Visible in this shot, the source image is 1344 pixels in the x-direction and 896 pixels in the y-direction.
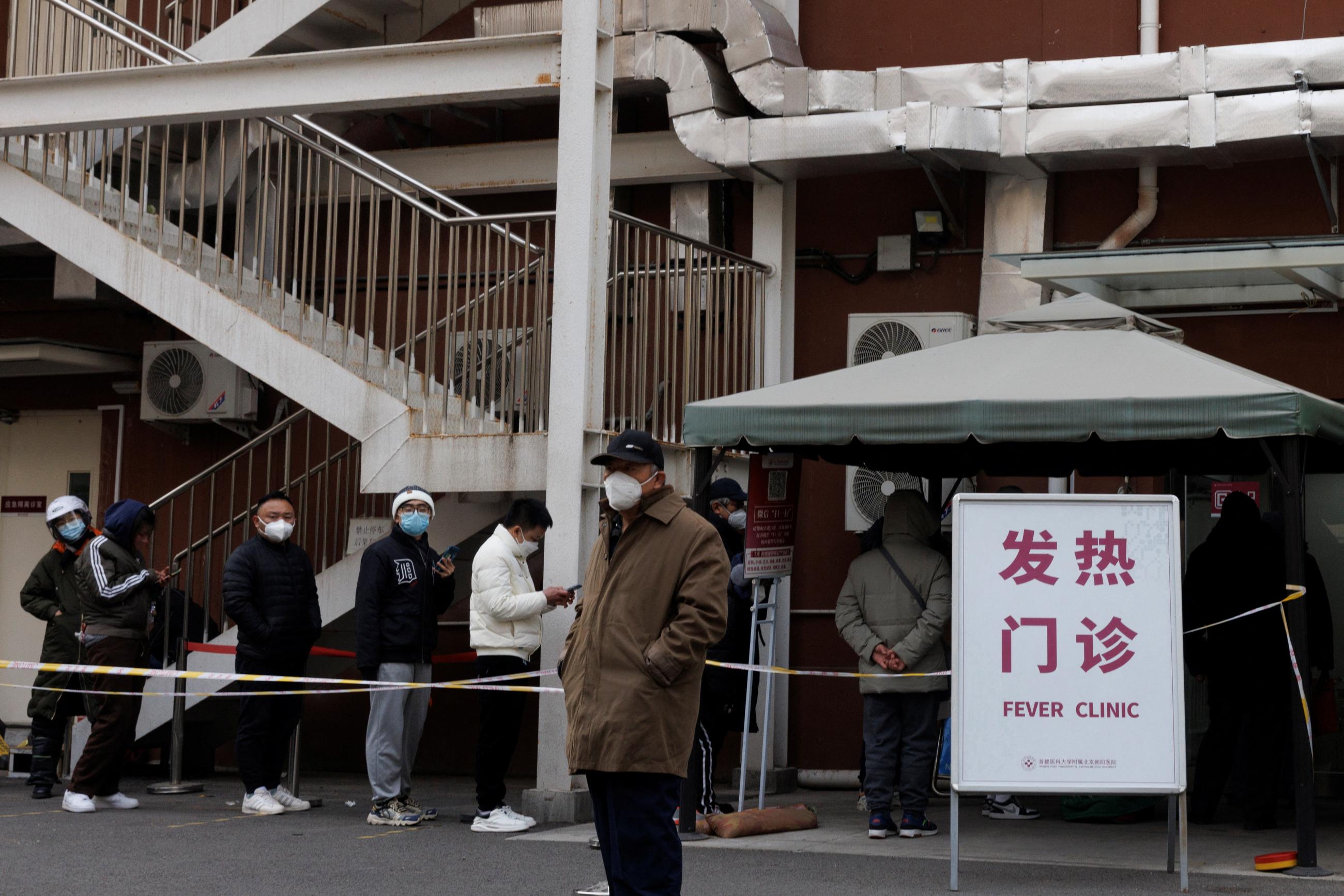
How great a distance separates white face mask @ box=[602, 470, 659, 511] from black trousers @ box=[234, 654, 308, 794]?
4.08 meters

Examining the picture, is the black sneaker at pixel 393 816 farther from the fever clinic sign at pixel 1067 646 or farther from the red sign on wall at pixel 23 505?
the red sign on wall at pixel 23 505

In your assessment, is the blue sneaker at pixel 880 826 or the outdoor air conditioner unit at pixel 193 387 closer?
the blue sneaker at pixel 880 826

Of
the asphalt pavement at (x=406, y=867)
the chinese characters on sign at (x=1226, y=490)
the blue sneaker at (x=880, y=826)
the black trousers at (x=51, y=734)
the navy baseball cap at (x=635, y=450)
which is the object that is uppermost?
the chinese characters on sign at (x=1226, y=490)

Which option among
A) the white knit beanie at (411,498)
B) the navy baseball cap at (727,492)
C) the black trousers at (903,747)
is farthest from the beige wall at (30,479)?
the black trousers at (903,747)

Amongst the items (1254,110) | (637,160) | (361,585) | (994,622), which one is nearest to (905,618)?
(994,622)

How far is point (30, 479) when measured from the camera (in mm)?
13266

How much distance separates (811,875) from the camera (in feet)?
23.7

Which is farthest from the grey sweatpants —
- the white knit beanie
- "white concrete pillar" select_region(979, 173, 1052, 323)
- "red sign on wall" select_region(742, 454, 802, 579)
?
"white concrete pillar" select_region(979, 173, 1052, 323)

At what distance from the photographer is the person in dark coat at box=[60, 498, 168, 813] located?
29.9ft

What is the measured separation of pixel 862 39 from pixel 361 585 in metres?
5.47

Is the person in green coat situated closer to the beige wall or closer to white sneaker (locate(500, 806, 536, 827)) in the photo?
the beige wall

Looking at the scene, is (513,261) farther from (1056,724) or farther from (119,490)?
(1056,724)

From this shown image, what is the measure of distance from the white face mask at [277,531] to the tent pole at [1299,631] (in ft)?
17.4

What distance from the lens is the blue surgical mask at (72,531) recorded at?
9.98 meters
